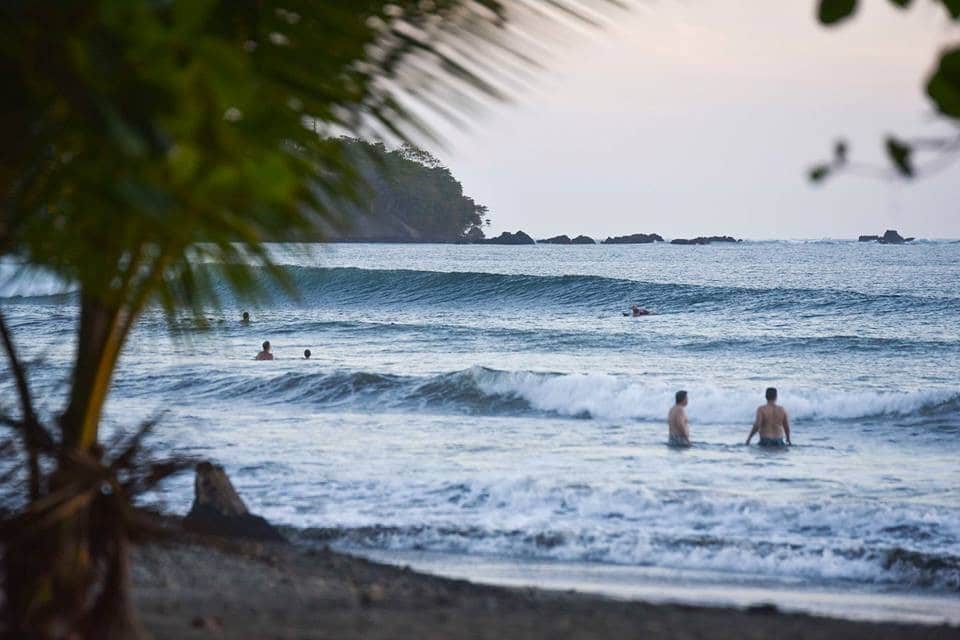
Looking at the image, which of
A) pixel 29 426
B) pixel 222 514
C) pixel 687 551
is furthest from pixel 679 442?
pixel 29 426

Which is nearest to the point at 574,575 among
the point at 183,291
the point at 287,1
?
the point at 183,291

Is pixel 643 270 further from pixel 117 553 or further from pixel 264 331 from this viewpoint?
pixel 117 553

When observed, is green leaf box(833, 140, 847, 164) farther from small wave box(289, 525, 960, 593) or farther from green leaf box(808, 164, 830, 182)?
small wave box(289, 525, 960, 593)

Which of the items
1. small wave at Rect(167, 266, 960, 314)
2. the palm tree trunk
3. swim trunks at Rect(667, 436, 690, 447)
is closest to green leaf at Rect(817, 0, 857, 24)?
the palm tree trunk

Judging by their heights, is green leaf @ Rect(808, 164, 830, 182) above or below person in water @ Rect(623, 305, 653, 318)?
below

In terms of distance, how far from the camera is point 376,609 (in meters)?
4.38

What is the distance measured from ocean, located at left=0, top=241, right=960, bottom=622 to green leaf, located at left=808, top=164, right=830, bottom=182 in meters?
0.93

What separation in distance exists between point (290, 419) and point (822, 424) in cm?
792

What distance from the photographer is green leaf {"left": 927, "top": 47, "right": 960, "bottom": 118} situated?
74.5 inches

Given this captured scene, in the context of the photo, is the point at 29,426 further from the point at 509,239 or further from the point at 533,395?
the point at 509,239

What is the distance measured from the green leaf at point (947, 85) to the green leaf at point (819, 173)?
0.89 feet

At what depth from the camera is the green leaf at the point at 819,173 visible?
2.15 meters

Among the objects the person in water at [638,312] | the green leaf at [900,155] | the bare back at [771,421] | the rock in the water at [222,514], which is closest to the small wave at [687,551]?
the rock in the water at [222,514]

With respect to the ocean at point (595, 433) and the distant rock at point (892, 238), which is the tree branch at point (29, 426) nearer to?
the ocean at point (595, 433)
